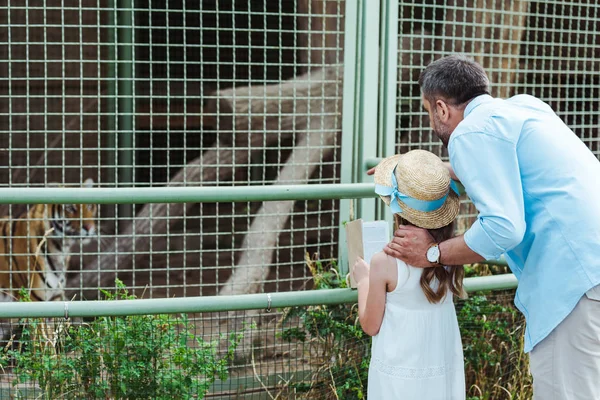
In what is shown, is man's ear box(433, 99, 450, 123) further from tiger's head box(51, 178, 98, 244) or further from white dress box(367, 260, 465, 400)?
tiger's head box(51, 178, 98, 244)

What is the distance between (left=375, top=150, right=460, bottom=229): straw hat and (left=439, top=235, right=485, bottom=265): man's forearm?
85mm

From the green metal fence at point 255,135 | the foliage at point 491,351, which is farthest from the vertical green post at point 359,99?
the foliage at point 491,351

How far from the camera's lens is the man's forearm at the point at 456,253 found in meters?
2.50

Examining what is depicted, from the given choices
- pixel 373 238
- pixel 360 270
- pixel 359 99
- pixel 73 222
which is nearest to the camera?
pixel 360 270

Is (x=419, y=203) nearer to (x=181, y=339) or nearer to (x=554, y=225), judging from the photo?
(x=554, y=225)

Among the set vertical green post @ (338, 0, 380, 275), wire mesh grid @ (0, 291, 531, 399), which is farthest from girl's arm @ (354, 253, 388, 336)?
vertical green post @ (338, 0, 380, 275)

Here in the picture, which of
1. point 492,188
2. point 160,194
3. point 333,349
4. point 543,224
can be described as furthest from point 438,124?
point 333,349

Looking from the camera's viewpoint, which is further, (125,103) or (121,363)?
(125,103)

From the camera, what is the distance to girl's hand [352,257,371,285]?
2754 millimetres

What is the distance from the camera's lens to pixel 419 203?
8.39 feet

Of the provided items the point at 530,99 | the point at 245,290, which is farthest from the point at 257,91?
the point at 530,99

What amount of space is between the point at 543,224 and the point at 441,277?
0.38 m

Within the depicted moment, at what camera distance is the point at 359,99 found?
3.94 metres

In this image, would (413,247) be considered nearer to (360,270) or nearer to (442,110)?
(360,270)
